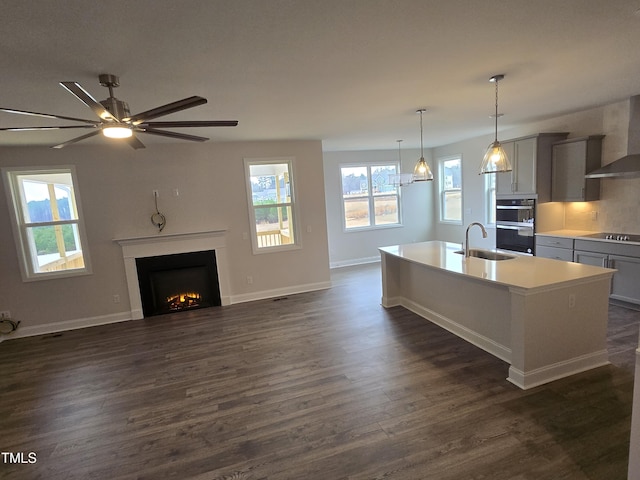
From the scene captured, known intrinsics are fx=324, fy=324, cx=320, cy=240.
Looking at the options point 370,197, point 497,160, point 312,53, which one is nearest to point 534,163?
point 497,160

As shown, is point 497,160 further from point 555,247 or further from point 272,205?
point 272,205

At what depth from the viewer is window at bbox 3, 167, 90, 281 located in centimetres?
459

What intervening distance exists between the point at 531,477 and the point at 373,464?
2.93ft

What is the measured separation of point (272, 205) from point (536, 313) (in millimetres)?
4157

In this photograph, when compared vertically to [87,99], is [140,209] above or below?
below

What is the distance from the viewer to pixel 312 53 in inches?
86.3

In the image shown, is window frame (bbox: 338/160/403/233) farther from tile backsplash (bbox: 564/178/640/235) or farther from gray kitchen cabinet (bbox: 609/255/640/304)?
gray kitchen cabinet (bbox: 609/255/640/304)

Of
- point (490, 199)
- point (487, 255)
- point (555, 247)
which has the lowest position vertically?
point (555, 247)

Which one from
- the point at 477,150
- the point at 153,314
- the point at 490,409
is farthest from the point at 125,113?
the point at 477,150

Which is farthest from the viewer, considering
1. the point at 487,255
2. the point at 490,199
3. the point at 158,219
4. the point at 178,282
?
the point at 490,199

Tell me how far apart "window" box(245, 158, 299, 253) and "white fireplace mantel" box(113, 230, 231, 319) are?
1.95 feet

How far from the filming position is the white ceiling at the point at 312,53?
5.54 ft

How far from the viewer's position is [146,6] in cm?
158

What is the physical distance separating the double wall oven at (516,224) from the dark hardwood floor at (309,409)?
143 cm
